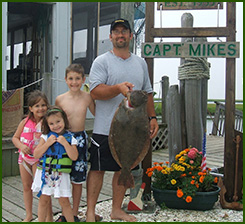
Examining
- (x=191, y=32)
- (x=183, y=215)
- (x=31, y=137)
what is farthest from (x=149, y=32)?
(x=183, y=215)

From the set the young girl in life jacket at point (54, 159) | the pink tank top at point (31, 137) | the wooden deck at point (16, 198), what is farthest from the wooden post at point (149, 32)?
the pink tank top at point (31, 137)

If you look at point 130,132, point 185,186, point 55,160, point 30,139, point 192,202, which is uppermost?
point 130,132

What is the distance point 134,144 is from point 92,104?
2.17ft

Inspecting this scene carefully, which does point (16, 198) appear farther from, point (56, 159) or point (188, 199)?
point (188, 199)

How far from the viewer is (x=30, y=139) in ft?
10.0

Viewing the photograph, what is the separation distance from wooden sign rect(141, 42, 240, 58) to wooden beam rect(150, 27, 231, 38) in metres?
0.11

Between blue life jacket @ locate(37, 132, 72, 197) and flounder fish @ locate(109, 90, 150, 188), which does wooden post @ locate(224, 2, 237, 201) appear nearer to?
flounder fish @ locate(109, 90, 150, 188)

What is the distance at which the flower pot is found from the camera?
11.1ft

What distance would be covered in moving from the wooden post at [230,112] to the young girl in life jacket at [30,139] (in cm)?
193

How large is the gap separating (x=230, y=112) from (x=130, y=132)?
4.88 feet

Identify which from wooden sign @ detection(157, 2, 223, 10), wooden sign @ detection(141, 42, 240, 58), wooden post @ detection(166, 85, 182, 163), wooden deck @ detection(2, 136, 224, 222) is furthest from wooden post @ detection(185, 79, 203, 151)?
wooden deck @ detection(2, 136, 224, 222)

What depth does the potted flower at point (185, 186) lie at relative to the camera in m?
3.38

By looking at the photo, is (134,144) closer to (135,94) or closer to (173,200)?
(135,94)

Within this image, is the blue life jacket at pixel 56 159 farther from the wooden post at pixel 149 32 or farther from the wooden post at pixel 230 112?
the wooden post at pixel 230 112
